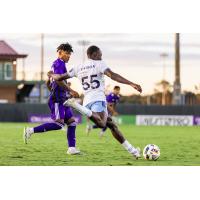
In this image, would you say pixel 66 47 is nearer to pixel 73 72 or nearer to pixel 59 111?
pixel 73 72

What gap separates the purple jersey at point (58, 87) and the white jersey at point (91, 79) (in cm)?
37

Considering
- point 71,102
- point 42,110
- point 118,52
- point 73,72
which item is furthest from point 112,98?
point 42,110

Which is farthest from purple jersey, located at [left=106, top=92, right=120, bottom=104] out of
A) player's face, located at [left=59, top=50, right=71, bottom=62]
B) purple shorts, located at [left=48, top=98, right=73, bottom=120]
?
player's face, located at [left=59, top=50, right=71, bottom=62]

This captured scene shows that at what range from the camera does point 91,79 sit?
8.60m

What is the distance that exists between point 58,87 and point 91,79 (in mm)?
777

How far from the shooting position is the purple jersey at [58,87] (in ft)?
29.6

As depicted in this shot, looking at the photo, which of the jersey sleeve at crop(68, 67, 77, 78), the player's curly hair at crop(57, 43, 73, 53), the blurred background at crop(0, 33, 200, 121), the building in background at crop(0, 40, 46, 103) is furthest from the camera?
the building in background at crop(0, 40, 46, 103)

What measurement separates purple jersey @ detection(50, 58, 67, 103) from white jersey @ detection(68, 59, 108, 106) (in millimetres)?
373

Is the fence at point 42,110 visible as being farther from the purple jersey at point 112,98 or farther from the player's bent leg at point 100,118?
the player's bent leg at point 100,118

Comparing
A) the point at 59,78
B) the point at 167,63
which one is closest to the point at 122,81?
the point at 59,78

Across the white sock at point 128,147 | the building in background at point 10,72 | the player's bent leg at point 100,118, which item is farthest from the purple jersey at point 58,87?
the building in background at point 10,72

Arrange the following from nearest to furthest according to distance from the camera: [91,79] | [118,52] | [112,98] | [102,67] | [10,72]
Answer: [102,67], [91,79], [118,52], [10,72], [112,98]

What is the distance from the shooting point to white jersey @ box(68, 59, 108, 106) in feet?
28.0

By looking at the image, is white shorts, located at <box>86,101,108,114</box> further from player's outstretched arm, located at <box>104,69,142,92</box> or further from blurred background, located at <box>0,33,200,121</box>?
blurred background, located at <box>0,33,200,121</box>
